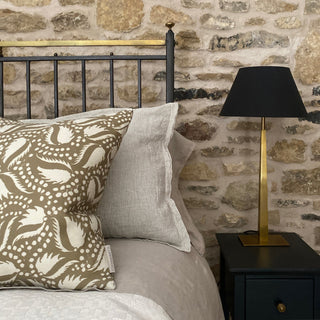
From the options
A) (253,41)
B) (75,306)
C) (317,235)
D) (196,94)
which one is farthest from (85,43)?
(317,235)

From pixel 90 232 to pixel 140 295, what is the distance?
0.19 metres

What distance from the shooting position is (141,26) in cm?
195

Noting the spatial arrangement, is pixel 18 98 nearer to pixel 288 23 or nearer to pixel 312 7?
pixel 288 23

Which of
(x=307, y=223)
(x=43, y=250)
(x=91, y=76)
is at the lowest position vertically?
(x=307, y=223)

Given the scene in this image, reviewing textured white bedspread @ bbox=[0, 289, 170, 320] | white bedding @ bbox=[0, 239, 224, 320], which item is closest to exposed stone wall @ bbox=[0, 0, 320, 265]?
white bedding @ bbox=[0, 239, 224, 320]

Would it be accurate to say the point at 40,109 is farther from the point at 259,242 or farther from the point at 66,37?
the point at 259,242

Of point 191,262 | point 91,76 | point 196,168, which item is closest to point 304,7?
point 196,168

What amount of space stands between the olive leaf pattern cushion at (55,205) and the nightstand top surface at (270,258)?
668 mm

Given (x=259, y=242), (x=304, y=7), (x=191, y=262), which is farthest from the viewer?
(x=304, y=7)

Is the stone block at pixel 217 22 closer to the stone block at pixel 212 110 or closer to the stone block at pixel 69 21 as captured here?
the stone block at pixel 212 110

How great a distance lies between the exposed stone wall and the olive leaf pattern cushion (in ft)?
3.12

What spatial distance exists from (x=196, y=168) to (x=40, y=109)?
83 cm

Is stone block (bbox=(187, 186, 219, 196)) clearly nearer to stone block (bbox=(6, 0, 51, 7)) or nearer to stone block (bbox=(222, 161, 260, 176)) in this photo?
stone block (bbox=(222, 161, 260, 176))

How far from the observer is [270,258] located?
150 centimetres
